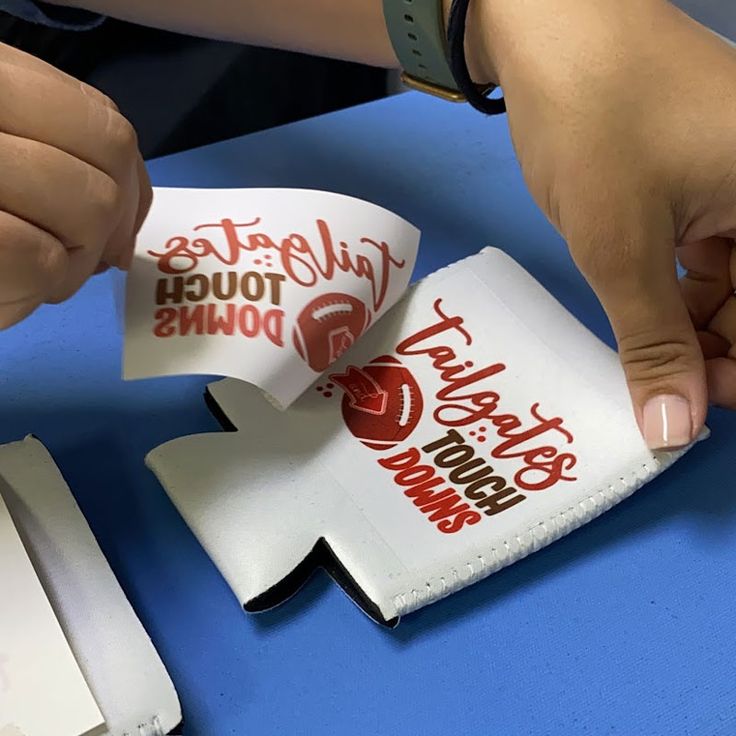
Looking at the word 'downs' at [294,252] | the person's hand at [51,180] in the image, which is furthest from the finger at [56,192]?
the word 'downs' at [294,252]

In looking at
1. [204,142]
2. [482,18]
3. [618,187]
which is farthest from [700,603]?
[204,142]

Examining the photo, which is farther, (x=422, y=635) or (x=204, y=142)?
(x=204, y=142)

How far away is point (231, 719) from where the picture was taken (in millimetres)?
405

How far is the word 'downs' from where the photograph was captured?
53cm

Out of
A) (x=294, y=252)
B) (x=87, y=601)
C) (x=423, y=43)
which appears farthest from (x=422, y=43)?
(x=87, y=601)

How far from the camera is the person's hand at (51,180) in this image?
392 millimetres

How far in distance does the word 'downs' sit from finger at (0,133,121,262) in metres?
0.10

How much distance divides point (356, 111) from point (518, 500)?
42 cm

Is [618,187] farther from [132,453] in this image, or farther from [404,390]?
[132,453]

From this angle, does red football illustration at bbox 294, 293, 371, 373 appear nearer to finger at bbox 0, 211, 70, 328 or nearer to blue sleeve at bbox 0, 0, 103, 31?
finger at bbox 0, 211, 70, 328

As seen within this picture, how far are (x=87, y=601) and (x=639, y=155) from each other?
0.34 metres

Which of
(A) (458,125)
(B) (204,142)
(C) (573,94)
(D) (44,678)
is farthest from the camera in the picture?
(B) (204,142)

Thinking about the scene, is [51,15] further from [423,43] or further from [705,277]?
[705,277]

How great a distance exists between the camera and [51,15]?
28.4 inches
